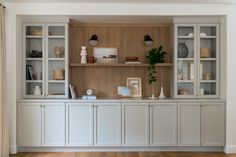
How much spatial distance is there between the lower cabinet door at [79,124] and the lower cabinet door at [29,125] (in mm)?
503

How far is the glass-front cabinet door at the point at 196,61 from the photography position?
19.5 feet

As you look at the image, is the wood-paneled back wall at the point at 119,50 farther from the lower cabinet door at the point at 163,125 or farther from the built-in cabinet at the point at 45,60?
the lower cabinet door at the point at 163,125

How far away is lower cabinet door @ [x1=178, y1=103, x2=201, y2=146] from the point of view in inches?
226

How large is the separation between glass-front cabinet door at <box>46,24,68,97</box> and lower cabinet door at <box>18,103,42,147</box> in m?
0.40

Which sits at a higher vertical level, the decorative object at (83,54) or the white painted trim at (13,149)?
the decorative object at (83,54)

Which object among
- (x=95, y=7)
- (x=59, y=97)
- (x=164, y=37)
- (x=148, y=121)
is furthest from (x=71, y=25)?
(x=148, y=121)

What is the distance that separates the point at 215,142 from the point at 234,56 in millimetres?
1495

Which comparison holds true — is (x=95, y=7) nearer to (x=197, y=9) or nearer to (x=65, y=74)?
(x=65, y=74)

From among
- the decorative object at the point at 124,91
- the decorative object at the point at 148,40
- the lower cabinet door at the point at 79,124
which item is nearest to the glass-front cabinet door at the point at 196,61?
the decorative object at the point at 148,40

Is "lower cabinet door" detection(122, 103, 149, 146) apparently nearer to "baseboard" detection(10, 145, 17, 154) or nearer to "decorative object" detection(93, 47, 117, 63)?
"decorative object" detection(93, 47, 117, 63)

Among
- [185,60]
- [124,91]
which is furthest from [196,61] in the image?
[124,91]

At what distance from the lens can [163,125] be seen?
18.8ft

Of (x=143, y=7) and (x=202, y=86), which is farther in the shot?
(x=202, y=86)

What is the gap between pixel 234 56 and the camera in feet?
18.6
